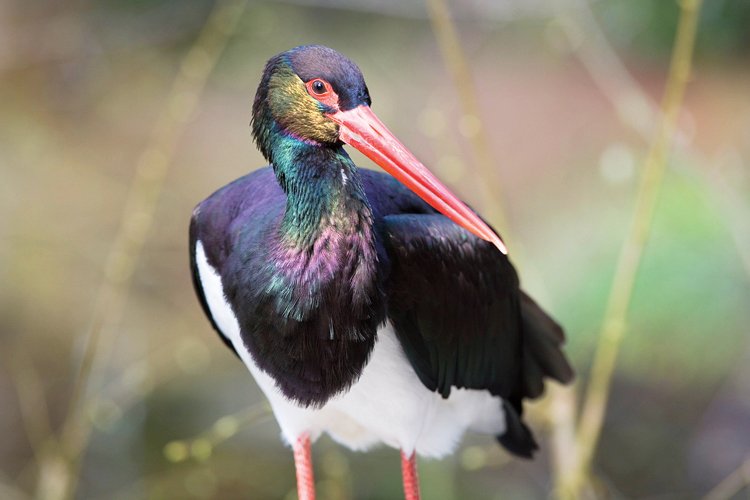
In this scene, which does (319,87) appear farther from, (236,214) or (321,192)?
(236,214)

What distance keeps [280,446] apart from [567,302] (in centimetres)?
135

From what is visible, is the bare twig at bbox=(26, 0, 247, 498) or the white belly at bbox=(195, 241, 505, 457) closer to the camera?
the white belly at bbox=(195, 241, 505, 457)

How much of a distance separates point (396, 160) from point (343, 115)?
12 cm

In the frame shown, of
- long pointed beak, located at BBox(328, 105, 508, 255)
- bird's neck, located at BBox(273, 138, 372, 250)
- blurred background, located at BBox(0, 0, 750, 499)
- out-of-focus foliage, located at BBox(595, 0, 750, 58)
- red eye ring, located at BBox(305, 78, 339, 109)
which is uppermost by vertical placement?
out-of-focus foliage, located at BBox(595, 0, 750, 58)

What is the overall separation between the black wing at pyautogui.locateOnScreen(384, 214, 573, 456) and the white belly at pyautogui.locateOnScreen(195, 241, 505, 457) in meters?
0.04

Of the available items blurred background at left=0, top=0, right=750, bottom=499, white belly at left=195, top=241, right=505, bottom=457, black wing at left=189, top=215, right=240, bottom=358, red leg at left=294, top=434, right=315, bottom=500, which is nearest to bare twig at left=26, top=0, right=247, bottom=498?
black wing at left=189, top=215, right=240, bottom=358

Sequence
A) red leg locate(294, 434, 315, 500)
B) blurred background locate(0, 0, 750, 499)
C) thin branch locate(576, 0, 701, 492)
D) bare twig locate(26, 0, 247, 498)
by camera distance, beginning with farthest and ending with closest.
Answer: blurred background locate(0, 0, 750, 499)
bare twig locate(26, 0, 247, 498)
red leg locate(294, 434, 315, 500)
thin branch locate(576, 0, 701, 492)

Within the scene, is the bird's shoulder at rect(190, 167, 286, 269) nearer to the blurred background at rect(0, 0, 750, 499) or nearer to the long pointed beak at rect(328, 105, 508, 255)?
the long pointed beak at rect(328, 105, 508, 255)

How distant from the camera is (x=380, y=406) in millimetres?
2453

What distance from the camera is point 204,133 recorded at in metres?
5.99

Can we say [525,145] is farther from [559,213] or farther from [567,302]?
[567,302]

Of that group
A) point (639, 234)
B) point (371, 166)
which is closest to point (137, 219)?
point (639, 234)

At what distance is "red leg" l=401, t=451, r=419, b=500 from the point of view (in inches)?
105

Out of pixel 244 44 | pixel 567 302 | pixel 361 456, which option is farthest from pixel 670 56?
pixel 361 456
